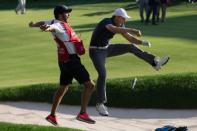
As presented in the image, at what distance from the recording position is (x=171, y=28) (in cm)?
2528

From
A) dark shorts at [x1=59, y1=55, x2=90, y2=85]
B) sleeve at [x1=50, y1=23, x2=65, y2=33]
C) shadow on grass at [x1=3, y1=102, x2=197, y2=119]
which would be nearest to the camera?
sleeve at [x1=50, y1=23, x2=65, y2=33]

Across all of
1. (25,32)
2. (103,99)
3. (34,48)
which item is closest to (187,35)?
(34,48)

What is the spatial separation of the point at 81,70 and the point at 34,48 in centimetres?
1022

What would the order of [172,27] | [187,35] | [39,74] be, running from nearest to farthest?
[39,74] < [187,35] < [172,27]

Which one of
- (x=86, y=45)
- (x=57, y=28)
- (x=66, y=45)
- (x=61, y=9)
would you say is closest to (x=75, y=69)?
(x=66, y=45)

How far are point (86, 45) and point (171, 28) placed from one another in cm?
555

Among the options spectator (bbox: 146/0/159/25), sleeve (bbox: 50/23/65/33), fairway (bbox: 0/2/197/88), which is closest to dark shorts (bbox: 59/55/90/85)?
sleeve (bbox: 50/23/65/33)

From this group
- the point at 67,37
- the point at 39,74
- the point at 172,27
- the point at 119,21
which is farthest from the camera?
the point at 172,27

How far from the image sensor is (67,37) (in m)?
10.5

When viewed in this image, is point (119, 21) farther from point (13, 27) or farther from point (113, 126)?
point (13, 27)

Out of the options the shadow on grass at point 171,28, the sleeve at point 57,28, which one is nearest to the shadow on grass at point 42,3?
the shadow on grass at point 171,28

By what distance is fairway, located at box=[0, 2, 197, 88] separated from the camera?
15.8 meters

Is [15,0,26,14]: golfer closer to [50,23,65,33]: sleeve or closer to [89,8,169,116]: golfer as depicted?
[89,8,169,116]: golfer

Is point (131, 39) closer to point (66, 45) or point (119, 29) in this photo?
point (119, 29)
